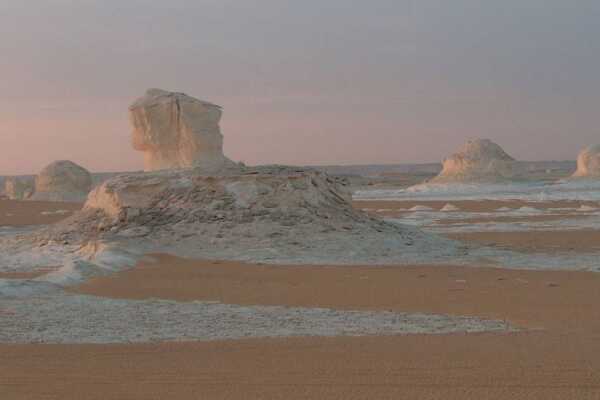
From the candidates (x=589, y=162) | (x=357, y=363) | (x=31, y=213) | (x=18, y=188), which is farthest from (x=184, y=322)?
(x=589, y=162)

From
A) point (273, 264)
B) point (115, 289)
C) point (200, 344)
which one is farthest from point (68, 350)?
point (273, 264)

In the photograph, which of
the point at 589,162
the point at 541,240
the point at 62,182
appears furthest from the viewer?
the point at 589,162

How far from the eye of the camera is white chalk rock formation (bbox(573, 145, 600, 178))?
64.7 metres

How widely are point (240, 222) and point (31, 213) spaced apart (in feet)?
75.4

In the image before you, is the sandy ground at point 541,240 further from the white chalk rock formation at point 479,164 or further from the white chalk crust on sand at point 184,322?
the white chalk rock formation at point 479,164

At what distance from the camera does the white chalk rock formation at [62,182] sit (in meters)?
50.2

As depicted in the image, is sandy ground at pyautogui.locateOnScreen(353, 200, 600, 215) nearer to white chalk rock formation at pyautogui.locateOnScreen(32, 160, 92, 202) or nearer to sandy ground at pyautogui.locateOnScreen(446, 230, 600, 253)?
sandy ground at pyautogui.locateOnScreen(446, 230, 600, 253)

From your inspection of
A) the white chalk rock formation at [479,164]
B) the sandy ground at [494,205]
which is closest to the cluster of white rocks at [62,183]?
the sandy ground at [494,205]

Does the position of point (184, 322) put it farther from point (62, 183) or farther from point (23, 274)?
point (62, 183)

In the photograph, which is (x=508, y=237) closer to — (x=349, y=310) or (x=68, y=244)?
(x=68, y=244)

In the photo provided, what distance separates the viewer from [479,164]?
5938 centimetres

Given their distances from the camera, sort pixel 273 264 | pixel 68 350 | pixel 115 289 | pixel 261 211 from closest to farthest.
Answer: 1. pixel 68 350
2. pixel 115 289
3. pixel 273 264
4. pixel 261 211

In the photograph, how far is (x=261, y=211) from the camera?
17.3 meters

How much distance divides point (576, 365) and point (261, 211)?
11.6 metres
